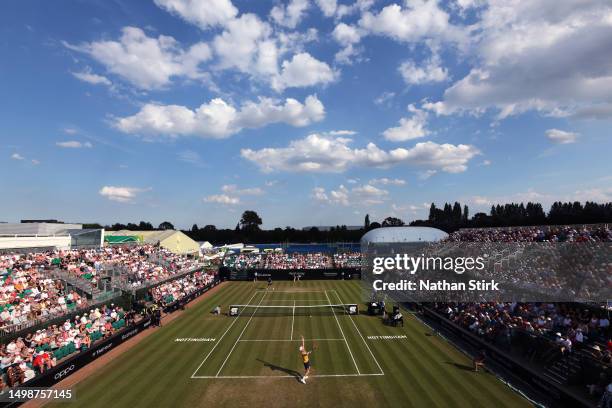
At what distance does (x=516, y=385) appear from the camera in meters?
18.1

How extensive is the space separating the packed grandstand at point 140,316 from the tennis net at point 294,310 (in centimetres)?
704

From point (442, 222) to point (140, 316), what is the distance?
376 ft

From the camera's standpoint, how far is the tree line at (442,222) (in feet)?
205

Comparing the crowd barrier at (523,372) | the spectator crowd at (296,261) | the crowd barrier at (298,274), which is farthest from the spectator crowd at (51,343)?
the spectator crowd at (296,261)

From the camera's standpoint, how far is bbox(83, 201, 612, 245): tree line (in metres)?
62.6

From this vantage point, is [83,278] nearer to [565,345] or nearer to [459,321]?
[459,321]

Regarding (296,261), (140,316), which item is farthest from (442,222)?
(140,316)

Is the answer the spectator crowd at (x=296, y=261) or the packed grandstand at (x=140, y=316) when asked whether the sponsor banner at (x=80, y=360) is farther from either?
the spectator crowd at (x=296, y=261)

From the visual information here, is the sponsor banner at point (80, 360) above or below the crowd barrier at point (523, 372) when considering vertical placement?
below

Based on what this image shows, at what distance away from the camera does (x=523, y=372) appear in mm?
18781

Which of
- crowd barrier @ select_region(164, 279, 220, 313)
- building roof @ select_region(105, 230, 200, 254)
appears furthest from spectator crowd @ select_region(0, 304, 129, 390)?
building roof @ select_region(105, 230, 200, 254)

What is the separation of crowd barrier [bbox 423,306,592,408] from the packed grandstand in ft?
1.50

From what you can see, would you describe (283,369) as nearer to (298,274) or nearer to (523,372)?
(523,372)

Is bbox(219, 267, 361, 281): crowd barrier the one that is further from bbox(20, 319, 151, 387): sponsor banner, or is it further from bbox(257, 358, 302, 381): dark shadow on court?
bbox(257, 358, 302, 381): dark shadow on court
